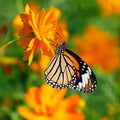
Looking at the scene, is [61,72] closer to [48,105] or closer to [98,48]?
[48,105]

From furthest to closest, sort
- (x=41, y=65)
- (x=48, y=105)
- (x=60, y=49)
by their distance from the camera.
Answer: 1. (x=41, y=65)
2. (x=48, y=105)
3. (x=60, y=49)

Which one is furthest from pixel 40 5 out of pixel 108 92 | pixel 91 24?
pixel 108 92

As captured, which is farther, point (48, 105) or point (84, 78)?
point (48, 105)

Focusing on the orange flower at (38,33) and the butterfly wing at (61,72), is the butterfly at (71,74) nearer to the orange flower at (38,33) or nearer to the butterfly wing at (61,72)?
the butterfly wing at (61,72)

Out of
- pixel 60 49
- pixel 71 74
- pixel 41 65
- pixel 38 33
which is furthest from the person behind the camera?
pixel 41 65

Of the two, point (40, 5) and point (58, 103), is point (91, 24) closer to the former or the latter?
point (40, 5)

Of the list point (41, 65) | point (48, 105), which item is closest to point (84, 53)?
point (41, 65)

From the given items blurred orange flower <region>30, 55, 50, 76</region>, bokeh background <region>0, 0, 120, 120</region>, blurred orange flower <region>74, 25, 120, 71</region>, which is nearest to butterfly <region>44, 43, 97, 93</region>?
bokeh background <region>0, 0, 120, 120</region>
